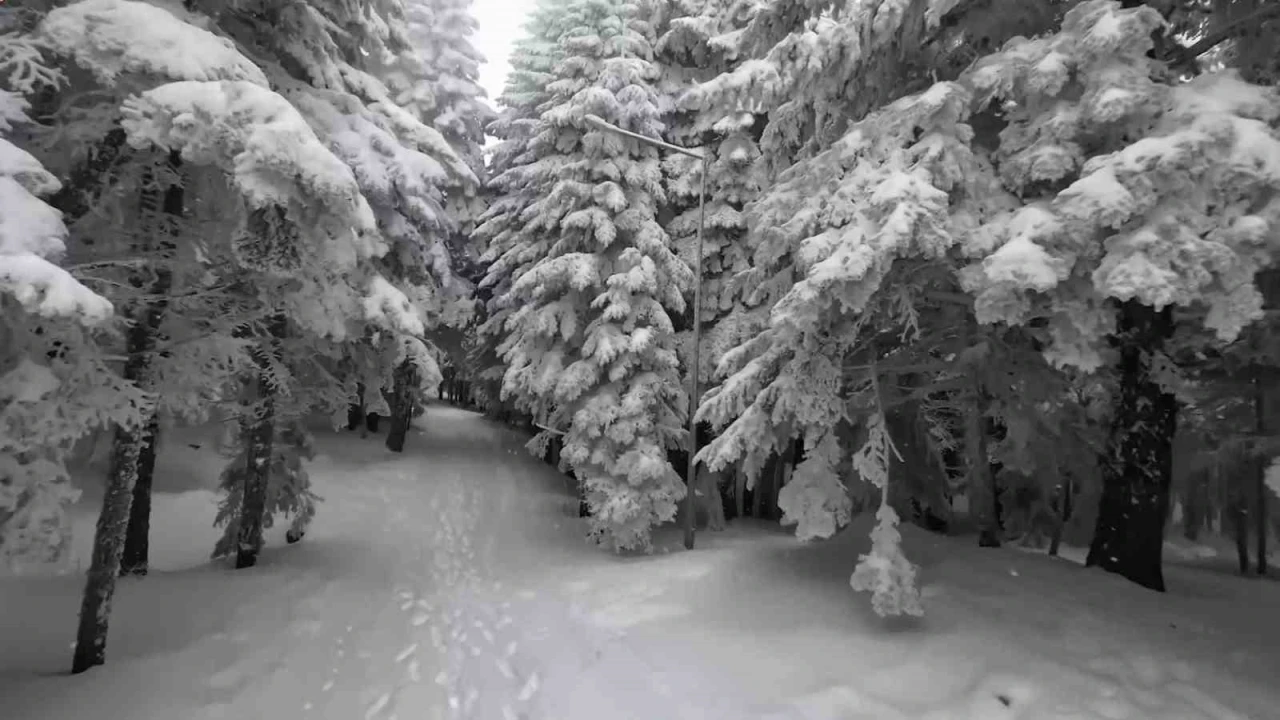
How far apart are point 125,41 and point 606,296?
28.8 ft

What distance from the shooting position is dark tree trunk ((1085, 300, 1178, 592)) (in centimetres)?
697

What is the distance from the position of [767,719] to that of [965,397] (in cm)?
495

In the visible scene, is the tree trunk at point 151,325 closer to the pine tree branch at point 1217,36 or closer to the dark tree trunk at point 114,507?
the dark tree trunk at point 114,507

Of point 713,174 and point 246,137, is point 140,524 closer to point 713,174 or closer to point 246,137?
point 246,137

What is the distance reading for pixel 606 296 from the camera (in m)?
13.3

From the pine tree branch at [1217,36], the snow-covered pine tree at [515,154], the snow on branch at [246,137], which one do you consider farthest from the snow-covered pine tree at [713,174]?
the snow on branch at [246,137]

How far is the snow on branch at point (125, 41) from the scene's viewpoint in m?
5.14

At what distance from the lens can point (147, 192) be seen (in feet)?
24.0

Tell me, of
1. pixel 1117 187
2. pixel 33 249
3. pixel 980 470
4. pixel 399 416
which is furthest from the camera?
pixel 399 416

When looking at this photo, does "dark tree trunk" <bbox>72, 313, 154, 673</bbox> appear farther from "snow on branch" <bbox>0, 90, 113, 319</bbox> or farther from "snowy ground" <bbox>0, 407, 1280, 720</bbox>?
"snow on branch" <bbox>0, 90, 113, 319</bbox>

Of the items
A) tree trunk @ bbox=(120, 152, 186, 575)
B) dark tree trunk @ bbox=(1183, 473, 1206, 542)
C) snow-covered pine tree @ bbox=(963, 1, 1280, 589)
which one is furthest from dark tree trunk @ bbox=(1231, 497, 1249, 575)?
tree trunk @ bbox=(120, 152, 186, 575)

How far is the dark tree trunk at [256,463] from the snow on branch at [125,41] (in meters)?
4.74

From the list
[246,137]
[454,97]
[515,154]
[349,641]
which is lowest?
[349,641]

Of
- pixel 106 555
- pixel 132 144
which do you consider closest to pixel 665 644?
pixel 106 555
